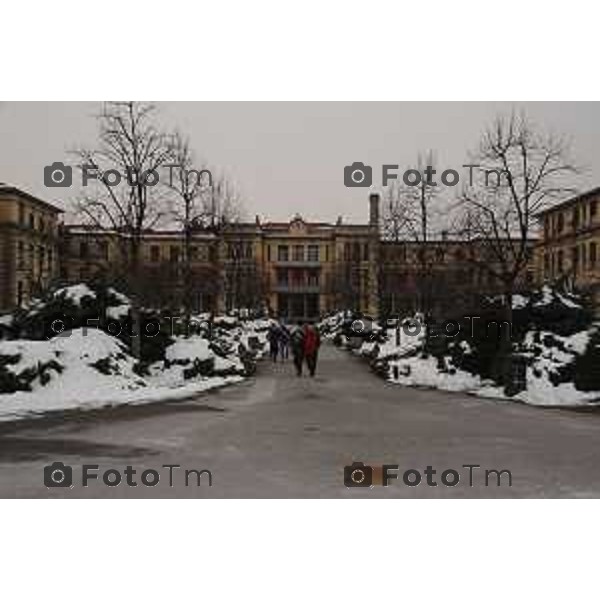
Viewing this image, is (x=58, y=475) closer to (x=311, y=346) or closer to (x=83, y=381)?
(x=83, y=381)

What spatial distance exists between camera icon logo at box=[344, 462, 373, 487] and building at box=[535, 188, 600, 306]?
2218 centimetres

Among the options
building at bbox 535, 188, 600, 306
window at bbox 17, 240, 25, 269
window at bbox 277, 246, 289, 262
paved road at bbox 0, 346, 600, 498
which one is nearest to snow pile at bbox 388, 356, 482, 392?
paved road at bbox 0, 346, 600, 498

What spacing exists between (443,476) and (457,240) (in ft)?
61.4

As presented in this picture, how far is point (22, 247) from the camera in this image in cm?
4325

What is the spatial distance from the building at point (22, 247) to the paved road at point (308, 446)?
792 inches

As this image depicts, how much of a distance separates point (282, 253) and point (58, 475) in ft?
178

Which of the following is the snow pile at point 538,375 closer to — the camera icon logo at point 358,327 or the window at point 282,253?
the camera icon logo at point 358,327

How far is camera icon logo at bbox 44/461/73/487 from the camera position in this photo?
9148 millimetres

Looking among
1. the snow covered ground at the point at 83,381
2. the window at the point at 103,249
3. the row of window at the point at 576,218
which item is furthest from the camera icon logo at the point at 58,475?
the row of window at the point at 576,218

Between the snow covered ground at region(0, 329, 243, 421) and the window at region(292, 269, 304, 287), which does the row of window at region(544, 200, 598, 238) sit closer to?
the snow covered ground at region(0, 329, 243, 421)

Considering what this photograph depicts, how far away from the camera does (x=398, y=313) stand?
3562 cm

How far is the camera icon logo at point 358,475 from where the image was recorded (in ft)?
30.3

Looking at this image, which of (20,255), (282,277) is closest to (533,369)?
(20,255)

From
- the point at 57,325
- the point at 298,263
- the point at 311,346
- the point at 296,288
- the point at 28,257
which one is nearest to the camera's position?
the point at 57,325
